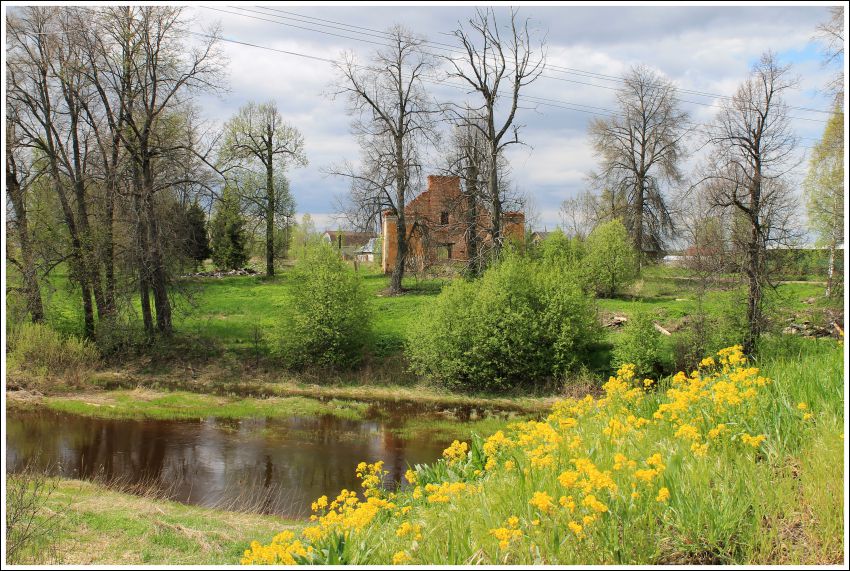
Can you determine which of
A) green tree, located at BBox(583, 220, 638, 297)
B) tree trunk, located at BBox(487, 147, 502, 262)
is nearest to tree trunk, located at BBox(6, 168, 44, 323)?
tree trunk, located at BBox(487, 147, 502, 262)

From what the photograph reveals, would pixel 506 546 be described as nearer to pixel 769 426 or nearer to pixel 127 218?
pixel 769 426

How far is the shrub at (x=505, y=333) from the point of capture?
2244 cm

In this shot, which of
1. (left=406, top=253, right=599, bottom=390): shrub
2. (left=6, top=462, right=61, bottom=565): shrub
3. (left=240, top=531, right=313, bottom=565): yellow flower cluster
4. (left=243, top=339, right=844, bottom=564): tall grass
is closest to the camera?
(left=243, top=339, right=844, bottom=564): tall grass

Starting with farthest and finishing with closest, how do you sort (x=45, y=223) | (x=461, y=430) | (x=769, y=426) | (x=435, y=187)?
(x=435, y=187)
(x=45, y=223)
(x=461, y=430)
(x=769, y=426)

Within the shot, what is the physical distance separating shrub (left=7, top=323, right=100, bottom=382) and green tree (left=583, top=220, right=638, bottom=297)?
71.0 feet

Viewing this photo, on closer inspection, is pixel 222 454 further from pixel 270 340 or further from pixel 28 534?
pixel 270 340

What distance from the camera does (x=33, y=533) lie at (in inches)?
307

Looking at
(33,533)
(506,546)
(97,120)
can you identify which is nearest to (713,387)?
(506,546)

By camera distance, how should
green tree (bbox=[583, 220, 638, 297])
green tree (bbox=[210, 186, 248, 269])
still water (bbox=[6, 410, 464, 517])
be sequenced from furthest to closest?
green tree (bbox=[210, 186, 248, 269]) < green tree (bbox=[583, 220, 638, 297]) < still water (bbox=[6, 410, 464, 517])

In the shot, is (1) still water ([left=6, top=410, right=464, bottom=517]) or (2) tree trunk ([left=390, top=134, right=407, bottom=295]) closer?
(1) still water ([left=6, top=410, right=464, bottom=517])

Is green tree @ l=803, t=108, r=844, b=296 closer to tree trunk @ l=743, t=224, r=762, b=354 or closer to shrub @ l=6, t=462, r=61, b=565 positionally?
tree trunk @ l=743, t=224, r=762, b=354

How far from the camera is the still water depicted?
43.0ft

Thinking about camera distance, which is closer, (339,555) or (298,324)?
(339,555)

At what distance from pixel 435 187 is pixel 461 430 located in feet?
81.6
